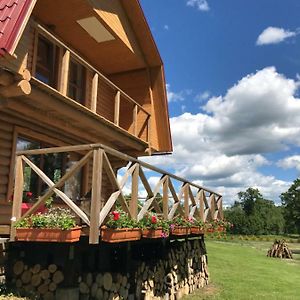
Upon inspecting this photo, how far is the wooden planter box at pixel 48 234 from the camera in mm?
5688

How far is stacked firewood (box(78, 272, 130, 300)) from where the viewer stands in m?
6.93

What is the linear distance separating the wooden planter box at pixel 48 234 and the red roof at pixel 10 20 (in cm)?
277

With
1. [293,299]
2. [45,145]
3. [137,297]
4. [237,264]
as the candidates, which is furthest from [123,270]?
[237,264]

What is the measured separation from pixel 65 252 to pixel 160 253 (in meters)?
3.61

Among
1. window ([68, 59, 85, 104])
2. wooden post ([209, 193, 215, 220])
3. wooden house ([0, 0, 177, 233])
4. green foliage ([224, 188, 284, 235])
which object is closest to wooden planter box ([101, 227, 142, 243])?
wooden house ([0, 0, 177, 233])

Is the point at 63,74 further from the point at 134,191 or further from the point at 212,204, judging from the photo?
the point at 212,204

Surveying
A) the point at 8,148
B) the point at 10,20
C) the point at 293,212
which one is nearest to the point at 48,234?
the point at 8,148

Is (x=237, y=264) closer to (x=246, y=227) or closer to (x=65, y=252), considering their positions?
(x=65, y=252)

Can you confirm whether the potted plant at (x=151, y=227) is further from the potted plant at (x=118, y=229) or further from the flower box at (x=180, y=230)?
the flower box at (x=180, y=230)

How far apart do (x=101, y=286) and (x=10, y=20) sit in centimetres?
484

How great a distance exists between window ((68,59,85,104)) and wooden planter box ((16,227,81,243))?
561 centimetres

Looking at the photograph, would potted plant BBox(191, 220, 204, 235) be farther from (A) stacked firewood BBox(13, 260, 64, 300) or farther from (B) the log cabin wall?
(B) the log cabin wall

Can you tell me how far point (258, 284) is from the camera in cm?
1360

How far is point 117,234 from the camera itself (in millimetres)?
6070
